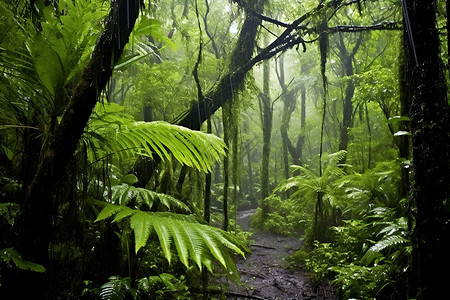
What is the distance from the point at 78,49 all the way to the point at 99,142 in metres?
0.70

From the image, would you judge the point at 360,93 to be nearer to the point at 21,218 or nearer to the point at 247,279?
the point at 247,279

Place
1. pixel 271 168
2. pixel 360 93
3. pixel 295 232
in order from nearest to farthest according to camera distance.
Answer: pixel 360 93
pixel 295 232
pixel 271 168

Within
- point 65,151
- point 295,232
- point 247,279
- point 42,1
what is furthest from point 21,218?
point 295,232

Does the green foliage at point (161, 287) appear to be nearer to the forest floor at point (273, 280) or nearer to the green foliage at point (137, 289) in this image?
the green foliage at point (137, 289)

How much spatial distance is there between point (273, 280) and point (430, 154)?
3.94 meters

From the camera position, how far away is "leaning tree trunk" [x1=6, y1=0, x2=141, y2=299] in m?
1.28

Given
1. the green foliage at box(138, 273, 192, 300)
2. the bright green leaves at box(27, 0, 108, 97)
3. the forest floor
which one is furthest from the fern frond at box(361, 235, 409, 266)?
the bright green leaves at box(27, 0, 108, 97)

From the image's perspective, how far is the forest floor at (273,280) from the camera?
417cm

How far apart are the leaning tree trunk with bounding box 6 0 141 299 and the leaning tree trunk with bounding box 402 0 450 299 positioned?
7.49 ft

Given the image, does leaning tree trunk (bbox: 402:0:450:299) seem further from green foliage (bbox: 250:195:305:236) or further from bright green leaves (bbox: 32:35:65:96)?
green foliage (bbox: 250:195:305:236)

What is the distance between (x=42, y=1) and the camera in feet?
6.66

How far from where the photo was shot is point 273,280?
Answer: 4.96 metres

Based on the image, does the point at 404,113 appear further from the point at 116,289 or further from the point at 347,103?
the point at 347,103

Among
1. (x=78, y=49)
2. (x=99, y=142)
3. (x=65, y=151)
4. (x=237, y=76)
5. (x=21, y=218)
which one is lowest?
(x=21, y=218)
